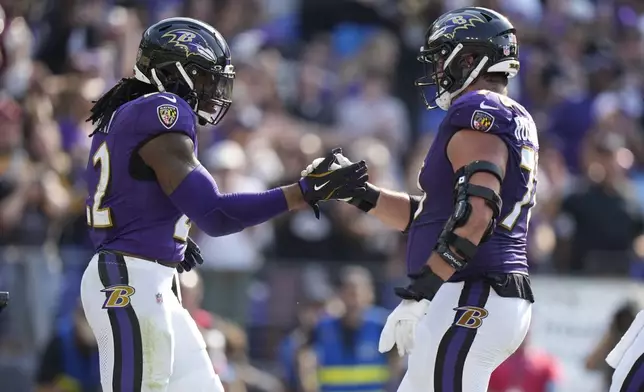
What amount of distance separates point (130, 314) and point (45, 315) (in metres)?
4.32

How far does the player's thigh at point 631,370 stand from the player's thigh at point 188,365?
1.84 m

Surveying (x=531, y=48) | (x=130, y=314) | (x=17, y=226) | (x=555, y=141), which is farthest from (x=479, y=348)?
(x=531, y=48)

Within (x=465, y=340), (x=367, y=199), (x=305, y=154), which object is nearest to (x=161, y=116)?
(x=367, y=199)

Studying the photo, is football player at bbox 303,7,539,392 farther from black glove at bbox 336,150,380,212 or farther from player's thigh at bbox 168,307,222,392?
player's thigh at bbox 168,307,222,392

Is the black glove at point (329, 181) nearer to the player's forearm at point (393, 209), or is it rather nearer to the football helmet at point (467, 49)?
the player's forearm at point (393, 209)

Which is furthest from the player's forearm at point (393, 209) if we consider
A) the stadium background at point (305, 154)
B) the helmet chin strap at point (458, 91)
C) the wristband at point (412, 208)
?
the stadium background at point (305, 154)

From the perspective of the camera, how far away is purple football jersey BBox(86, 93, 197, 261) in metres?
5.82

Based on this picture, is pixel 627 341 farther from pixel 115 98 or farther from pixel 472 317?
pixel 115 98

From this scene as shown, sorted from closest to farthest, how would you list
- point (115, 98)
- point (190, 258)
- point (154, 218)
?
point (154, 218) → point (115, 98) → point (190, 258)

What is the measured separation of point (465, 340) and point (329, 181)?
39.7 inches

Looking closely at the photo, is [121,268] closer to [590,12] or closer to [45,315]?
[45,315]

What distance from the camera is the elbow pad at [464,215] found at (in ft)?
18.2

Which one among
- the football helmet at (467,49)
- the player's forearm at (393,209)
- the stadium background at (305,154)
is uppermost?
the football helmet at (467,49)

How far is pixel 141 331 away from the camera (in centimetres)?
571
